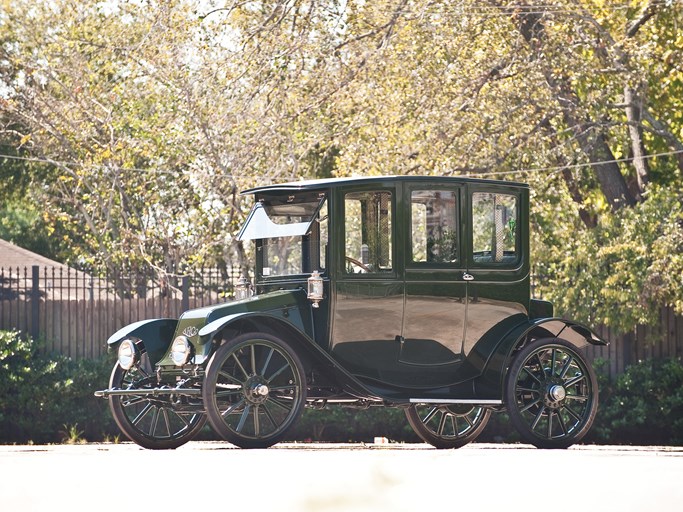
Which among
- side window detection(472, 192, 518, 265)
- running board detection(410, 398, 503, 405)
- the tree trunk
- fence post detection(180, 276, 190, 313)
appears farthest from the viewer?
the tree trunk

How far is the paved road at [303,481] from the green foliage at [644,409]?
33.7 ft

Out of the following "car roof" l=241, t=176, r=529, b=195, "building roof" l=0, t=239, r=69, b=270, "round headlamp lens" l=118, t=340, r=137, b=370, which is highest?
"car roof" l=241, t=176, r=529, b=195

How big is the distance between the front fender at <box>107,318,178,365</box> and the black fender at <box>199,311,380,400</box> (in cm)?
77

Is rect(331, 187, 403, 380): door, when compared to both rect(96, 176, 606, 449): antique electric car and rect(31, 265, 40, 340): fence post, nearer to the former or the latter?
rect(96, 176, 606, 449): antique electric car

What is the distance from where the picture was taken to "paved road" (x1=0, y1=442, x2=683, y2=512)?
6.61 meters

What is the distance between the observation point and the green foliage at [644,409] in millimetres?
18500

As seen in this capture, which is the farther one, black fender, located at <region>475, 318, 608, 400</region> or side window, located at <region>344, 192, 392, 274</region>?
black fender, located at <region>475, 318, 608, 400</region>

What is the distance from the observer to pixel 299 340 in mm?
9383

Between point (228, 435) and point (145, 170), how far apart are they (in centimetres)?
1687

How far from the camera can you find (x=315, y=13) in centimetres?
1881

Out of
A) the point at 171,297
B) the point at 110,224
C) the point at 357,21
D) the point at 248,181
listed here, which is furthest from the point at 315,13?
the point at 110,224

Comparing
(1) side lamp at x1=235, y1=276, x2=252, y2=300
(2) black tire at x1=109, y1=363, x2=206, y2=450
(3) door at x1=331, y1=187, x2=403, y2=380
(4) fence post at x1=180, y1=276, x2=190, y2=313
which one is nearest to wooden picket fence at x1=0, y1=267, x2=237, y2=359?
(4) fence post at x1=180, y1=276, x2=190, y2=313

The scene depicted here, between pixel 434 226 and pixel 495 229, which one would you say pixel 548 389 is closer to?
pixel 495 229

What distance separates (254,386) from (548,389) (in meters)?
2.59
